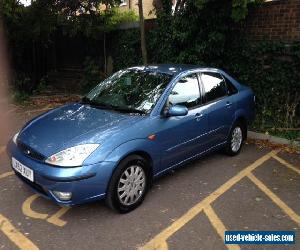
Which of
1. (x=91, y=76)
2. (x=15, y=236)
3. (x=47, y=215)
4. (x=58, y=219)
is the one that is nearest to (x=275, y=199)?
(x=58, y=219)

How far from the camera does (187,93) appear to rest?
5.12 m

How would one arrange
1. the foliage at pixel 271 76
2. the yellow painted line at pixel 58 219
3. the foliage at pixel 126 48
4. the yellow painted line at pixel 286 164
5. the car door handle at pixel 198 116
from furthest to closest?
1. the foliage at pixel 126 48
2. the foliage at pixel 271 76
3. the yellow painted line at pixel 286 164
4. the car door handle at pixel 198 116
5. the yellow painted line at pixel 58 219

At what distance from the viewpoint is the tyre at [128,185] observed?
4.05 metres

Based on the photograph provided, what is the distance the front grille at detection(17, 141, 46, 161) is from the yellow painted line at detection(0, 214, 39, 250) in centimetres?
77

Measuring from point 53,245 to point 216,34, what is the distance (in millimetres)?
6236

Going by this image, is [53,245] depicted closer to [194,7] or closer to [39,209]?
[39,209]

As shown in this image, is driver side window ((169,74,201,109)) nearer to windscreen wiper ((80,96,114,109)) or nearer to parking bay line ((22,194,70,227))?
windscreen wiper ((80,96,114,109))

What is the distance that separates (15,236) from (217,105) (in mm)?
3299

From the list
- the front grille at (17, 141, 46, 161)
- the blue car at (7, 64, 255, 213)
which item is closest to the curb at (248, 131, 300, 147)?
the blue car at (7, 64, 255, 213)

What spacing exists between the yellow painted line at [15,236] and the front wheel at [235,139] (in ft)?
11.4

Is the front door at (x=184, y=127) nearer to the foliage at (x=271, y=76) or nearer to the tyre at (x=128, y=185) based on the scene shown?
the tyre at (x=128, y=185)

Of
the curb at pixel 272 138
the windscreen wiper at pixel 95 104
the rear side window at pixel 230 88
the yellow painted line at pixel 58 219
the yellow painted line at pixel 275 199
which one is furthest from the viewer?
the curb at pixel 272 138

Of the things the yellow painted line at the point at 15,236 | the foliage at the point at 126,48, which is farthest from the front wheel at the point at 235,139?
the foliage at the point at 126,48

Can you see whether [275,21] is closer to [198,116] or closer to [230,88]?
[230,88]
